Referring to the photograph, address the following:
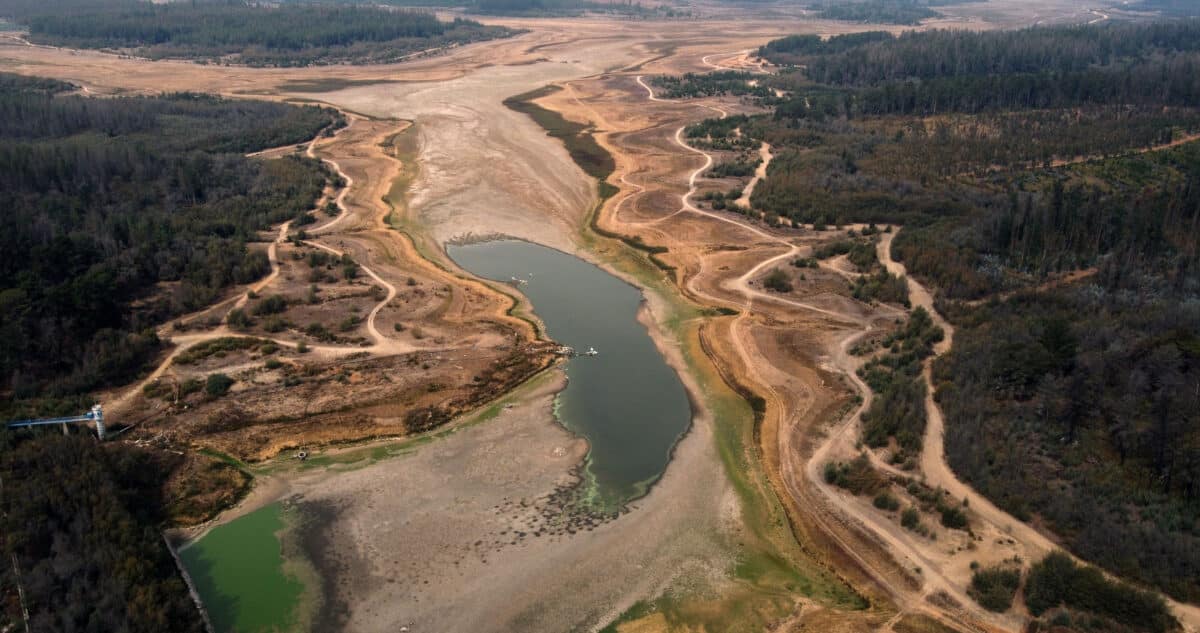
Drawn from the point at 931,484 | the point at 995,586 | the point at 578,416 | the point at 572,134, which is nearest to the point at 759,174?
the point at 572,134

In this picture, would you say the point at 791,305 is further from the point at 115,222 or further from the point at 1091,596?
the point at 115,222

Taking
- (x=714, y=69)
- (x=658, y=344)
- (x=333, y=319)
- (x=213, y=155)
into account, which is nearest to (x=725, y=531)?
(x=658, y=344)

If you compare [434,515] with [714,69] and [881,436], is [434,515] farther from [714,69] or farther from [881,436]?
[714,69]

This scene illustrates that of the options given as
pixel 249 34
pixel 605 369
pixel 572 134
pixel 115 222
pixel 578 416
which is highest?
pixel 249 34

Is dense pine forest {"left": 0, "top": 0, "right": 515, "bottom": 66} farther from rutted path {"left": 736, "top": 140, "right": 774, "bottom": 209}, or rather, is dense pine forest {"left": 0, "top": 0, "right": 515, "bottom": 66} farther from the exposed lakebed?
the exposed lakebed

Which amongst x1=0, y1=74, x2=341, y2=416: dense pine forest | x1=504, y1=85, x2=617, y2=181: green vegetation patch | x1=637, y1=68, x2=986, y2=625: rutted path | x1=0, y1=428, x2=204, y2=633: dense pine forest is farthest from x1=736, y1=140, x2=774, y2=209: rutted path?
x1=0, y1=428, x2=204, y2=633: dense pine forest

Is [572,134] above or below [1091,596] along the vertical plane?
above

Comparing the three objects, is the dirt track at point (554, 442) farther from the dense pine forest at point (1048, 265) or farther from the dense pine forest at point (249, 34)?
the dense pine forest at point (249, 34)
